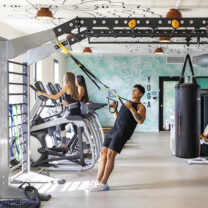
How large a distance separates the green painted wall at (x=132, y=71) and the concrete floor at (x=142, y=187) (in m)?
5.98

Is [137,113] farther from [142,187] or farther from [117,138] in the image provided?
[142,187]

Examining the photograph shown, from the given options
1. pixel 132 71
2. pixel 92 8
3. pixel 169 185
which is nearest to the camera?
pixel 169 185

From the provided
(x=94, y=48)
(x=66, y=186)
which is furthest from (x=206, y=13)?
(x=94, y=48)

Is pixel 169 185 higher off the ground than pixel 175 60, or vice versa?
pixel 175 60

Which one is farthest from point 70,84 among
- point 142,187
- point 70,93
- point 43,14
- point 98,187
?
point 142,187

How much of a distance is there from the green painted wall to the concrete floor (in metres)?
5.98

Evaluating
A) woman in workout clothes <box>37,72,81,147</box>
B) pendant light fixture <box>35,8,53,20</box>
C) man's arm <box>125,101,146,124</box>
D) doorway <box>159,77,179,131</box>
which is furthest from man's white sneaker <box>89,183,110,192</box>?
doorway <box>159,77,179,131</box>

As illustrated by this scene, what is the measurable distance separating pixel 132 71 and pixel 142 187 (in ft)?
28.3

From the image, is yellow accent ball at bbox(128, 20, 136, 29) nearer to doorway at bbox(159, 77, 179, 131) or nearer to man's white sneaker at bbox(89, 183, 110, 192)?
man's white sneaker at bbox(89, 183, 110, 192)

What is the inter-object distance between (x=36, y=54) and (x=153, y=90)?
28.2 feet

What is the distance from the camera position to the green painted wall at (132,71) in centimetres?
1320

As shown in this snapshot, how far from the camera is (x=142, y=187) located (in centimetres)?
495

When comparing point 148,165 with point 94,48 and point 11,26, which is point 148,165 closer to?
point 11,26

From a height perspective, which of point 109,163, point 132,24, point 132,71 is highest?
point 132,71
